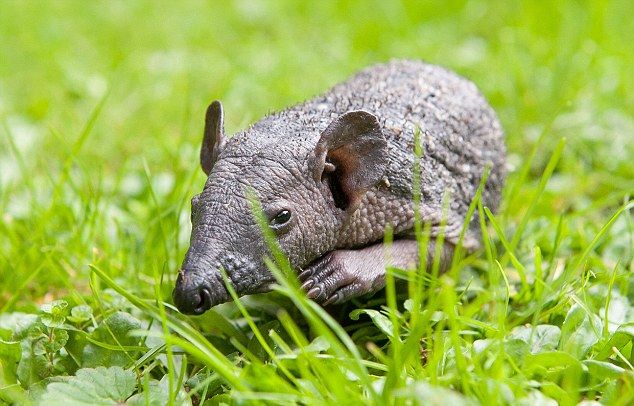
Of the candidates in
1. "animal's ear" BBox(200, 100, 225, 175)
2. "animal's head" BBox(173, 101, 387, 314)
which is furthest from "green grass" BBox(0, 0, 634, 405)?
"animal's ear" BBox(200, 100, 225, 175)

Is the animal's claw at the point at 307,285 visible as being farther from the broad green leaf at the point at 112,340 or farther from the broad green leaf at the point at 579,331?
the broad green leaf at the point at 579,331

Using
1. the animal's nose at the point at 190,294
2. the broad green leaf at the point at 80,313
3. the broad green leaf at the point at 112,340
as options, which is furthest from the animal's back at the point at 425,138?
the broad green leaf at the point at 80,313

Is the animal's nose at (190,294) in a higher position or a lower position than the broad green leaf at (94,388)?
higher

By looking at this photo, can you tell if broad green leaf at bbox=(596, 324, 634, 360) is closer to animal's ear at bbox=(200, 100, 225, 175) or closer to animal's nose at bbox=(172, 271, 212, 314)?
animal's nose at bbox=(172, 271, 212, 314)

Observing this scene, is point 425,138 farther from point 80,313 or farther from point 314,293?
point 80,313

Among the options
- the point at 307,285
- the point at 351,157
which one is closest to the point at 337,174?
the point at 351,157

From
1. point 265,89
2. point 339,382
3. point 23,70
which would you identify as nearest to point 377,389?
point 339,382
